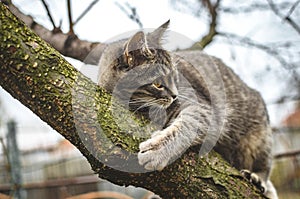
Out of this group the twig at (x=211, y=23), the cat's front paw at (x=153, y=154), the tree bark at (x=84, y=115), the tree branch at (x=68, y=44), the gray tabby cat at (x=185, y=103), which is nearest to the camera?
the tree bark at (x=84, y=115)

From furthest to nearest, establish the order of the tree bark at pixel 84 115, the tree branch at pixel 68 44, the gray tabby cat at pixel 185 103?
1. the tree branch at pixel 68 44
2. the gray tabby cat at pixel 185 103
3. the tree bark at pixel 84 115

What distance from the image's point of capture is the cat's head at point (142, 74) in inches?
47.0

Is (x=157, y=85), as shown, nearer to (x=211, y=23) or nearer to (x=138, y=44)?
(x=138, y=44)

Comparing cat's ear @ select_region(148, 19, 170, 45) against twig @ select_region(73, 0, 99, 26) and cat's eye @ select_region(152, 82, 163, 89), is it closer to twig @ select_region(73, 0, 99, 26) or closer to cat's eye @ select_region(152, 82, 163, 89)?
cat's eye @ select_region(152, 82, 163, 89)

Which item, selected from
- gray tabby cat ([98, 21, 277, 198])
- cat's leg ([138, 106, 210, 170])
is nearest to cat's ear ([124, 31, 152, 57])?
gray tabby cat ([98, 21, 277, 198])

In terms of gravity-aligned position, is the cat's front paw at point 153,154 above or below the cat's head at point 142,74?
below

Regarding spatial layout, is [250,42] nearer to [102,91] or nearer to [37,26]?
[37,26]

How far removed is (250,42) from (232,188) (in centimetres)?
116

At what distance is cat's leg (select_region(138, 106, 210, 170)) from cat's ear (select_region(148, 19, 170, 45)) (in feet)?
0.79

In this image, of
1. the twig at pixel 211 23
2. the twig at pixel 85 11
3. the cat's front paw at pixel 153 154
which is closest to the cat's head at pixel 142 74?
the cat's front paw at pixel 153 154

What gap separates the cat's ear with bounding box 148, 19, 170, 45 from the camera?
48.4 inches

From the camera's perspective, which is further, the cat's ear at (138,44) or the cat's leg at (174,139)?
the cat's ear at (138,44)

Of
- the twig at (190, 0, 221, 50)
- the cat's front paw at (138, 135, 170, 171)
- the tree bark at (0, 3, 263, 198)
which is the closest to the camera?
the tree bark at (0, 3, 263, 198)

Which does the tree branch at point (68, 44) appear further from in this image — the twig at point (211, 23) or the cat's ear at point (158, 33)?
the twig at point (211, 23)
